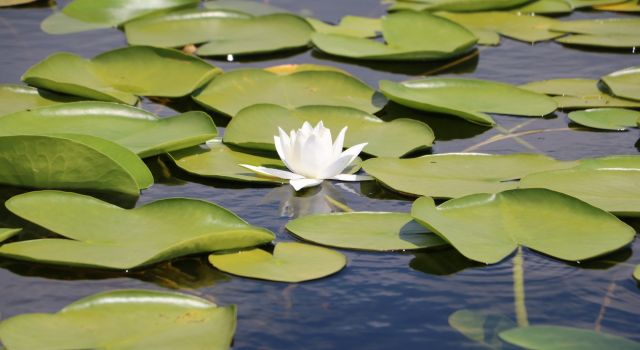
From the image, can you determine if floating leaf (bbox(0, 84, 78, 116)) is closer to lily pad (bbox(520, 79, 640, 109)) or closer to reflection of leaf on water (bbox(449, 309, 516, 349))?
lily pad (bbox(520, 79, 640, 109))

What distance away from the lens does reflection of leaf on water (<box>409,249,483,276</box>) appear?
6.86 ft

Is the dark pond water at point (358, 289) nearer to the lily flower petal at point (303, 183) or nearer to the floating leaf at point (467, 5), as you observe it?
the lily flower petal at point (303, 183)

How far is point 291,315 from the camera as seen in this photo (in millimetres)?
1880

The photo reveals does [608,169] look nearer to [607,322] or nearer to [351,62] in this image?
[607,322]

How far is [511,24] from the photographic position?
3963 mm

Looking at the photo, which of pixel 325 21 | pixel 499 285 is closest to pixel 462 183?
pixel 499 285

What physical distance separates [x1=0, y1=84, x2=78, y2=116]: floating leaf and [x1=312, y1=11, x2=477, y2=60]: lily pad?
101 cm

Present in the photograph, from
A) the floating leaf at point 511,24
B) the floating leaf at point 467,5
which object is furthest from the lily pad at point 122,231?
the floating leaf at point 467,5

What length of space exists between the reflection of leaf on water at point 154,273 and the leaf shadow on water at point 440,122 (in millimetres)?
1064

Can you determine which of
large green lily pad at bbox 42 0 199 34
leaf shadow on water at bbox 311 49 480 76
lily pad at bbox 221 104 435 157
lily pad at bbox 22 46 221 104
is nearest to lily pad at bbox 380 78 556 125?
lily pad at bbox 221 104 435 157

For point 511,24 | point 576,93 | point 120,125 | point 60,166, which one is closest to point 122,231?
point 60,166

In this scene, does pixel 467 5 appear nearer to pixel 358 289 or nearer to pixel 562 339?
pixel 358 289

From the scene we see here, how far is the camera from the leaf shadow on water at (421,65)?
11.5 feet

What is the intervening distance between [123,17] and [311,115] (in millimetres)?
1402
